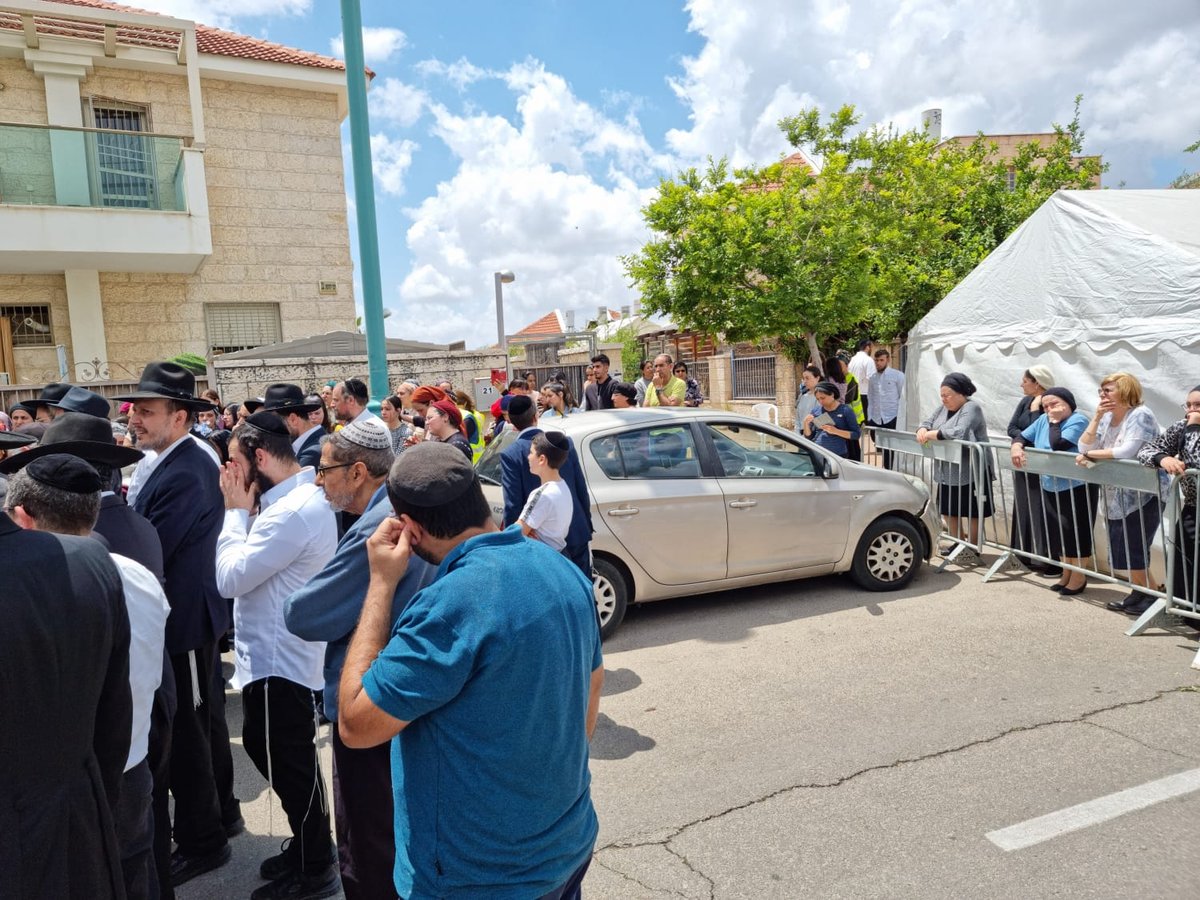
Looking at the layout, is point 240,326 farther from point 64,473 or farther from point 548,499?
point 64,473

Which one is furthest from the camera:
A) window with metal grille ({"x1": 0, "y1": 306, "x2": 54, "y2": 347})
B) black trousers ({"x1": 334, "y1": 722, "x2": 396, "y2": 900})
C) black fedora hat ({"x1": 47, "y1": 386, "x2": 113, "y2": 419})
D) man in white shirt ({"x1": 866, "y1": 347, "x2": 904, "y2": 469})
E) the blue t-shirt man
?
window with metal grille ({"x1": 0, "y1": 306, "x2": 54, "y2": 347})

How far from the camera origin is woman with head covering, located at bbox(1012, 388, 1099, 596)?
663 cm

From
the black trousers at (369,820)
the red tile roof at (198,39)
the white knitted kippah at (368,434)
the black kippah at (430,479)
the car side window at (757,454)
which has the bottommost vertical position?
the black trousers at (369,820)

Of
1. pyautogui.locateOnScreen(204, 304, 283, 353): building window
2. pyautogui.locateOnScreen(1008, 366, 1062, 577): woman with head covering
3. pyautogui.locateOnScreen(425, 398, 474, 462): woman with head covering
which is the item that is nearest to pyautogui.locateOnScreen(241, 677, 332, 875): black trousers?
pyautogui.locateOnScreen(425, 398, 474, 462): woman with head covering

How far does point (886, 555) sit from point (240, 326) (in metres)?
14.3

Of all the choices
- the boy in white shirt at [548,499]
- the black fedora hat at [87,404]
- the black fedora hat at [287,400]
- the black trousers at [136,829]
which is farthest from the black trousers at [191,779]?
the black fedora hat at [287,400]

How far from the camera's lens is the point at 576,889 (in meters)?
2.07

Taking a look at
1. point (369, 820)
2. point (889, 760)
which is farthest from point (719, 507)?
point (369, 820)

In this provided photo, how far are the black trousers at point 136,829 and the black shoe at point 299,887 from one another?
716 millimetres

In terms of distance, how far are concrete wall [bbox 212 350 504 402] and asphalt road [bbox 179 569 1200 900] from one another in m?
7.91

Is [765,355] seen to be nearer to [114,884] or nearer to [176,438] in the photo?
[176,438]

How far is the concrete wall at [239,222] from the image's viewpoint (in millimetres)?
15359

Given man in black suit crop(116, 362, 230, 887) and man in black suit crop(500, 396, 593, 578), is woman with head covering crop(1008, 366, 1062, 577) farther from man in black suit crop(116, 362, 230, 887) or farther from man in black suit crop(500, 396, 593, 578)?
man in black suit crop(116, 362, 230, 887)

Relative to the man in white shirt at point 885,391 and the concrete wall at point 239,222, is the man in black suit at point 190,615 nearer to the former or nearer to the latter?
the man in white shirt at point 885,391
